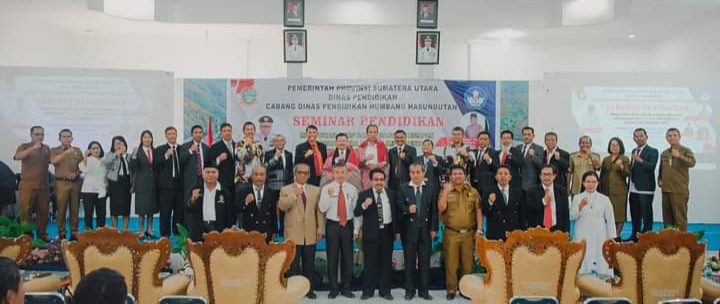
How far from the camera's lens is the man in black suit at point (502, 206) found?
5.58 metres

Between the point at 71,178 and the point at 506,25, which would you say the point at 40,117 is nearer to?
the point at 71,178

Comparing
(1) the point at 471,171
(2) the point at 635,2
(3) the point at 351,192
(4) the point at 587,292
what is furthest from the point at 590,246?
(2) the point at 635,2

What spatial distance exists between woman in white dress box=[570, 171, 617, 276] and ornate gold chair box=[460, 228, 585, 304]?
1.65m

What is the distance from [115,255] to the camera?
12.9 ft

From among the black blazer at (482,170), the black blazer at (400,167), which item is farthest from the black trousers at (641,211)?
the black blazer at (400,167)

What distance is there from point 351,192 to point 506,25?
433 centimetres

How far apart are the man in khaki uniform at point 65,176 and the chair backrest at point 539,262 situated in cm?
547

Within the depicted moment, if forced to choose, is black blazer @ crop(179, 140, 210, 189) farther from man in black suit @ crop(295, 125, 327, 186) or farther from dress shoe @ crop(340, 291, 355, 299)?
dress shoe @ crop(340, 291, 355, 299)

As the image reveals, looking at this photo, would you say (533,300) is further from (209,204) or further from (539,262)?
(209,204)

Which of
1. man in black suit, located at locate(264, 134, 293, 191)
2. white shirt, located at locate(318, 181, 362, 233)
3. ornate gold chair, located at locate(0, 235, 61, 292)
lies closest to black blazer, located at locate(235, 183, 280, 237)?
white shirt, located at locate(318, 181, 362, 233)

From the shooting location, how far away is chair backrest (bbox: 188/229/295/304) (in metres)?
3.82

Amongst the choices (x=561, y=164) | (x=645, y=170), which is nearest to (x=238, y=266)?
(x=561, y=164)

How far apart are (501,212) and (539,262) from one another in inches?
64.4

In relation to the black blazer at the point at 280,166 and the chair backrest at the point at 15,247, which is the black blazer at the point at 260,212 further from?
the chair backrest at the point at 15,247
